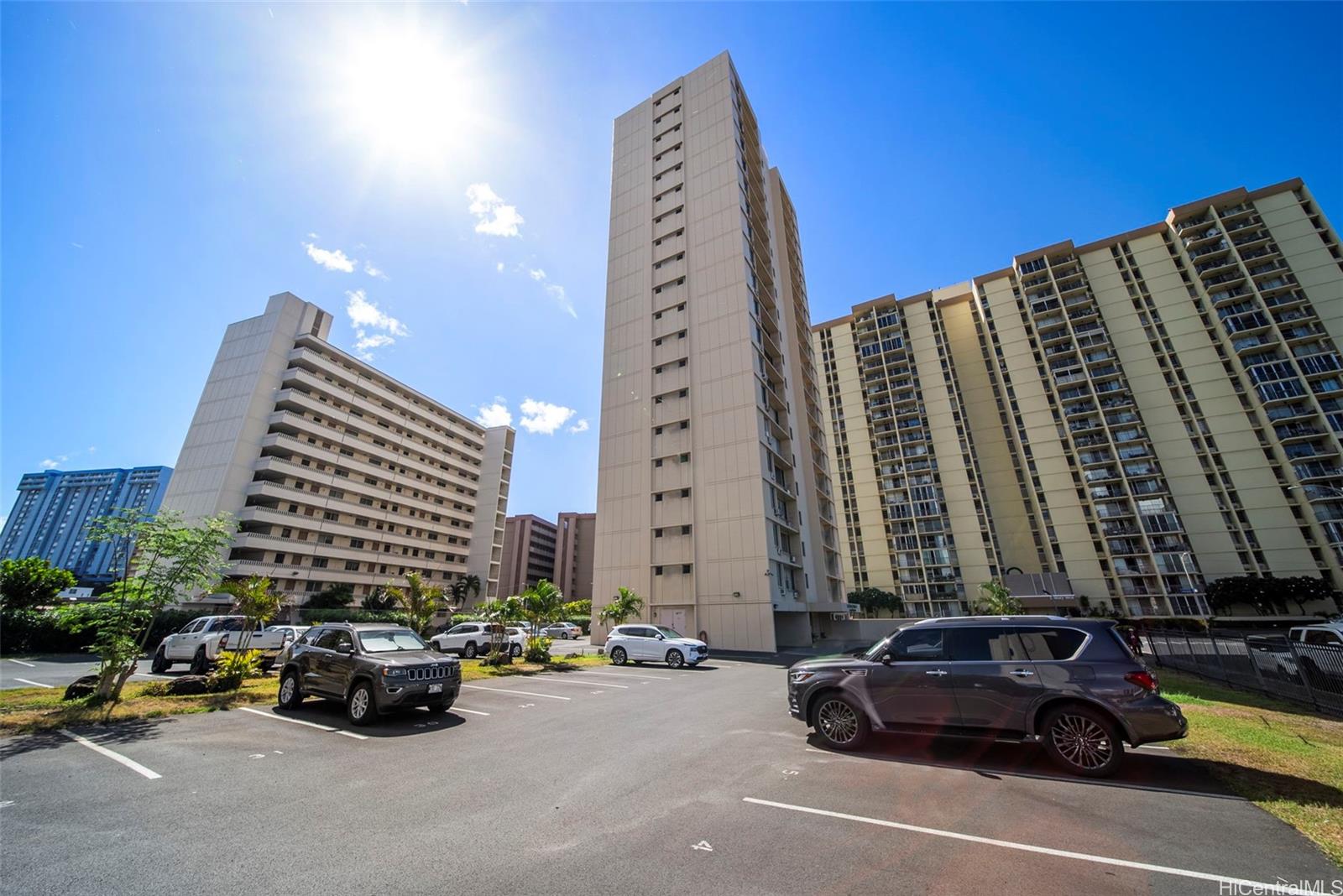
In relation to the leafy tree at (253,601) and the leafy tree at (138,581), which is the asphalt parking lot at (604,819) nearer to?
the leafy tree at (138,581)

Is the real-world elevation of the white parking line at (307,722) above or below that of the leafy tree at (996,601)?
below

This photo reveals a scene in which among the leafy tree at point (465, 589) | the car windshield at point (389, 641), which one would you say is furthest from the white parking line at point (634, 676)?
the leafy tree at point (465, 589)

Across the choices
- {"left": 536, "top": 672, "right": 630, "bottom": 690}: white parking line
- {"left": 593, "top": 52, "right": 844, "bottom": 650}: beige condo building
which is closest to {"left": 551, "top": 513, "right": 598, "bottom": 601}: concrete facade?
{"left": 593, "top": 52, "right": 844, "bottom": 650}: beige condo building

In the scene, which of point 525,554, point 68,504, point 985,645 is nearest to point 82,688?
point 985,645

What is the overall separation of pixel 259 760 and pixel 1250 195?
311ft

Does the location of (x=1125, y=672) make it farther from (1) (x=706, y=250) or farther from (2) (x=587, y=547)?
(2) (x=587, y=547)

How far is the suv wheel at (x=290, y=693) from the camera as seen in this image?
1069 cm

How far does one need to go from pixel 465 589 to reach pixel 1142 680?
70.5 m

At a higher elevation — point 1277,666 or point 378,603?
point 378,603

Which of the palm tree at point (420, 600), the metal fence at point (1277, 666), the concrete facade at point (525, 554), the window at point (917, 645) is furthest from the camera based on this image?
the concrete facade at point (525, 554)

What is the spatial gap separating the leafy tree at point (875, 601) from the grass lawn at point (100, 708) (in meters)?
59.0

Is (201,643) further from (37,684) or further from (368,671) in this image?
(368,671)

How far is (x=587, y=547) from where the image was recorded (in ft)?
352

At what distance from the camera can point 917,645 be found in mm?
7527
